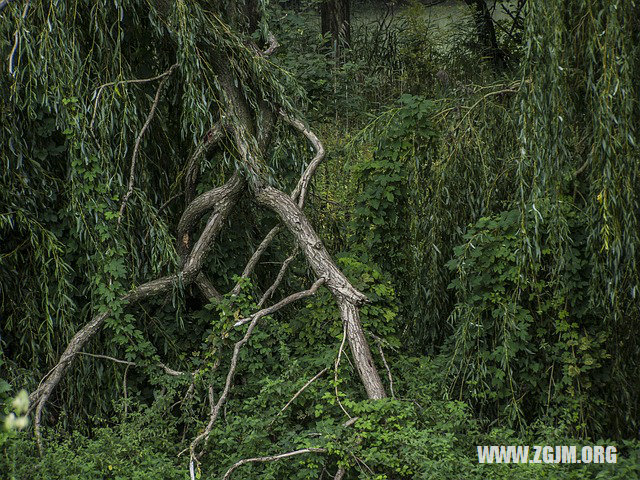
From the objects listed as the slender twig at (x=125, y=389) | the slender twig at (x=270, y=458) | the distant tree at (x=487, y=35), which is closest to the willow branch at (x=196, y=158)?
the slender twig at (x=125, y=389)

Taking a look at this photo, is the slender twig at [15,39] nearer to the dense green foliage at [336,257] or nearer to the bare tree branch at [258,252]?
the dense green foliage at [336,257]

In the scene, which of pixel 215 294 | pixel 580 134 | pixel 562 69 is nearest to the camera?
pixel 562 69

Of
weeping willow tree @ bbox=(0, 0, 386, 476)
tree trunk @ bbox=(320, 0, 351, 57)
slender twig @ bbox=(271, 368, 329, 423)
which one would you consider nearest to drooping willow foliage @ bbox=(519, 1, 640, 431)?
weeping willow tree @ bbox=(0, 0, 386, 476)

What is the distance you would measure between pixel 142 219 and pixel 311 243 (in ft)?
4.19

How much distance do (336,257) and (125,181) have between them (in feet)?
6.19

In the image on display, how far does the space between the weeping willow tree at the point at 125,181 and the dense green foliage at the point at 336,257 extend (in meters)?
0.03

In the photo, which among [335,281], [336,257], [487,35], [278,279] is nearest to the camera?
[335,281]

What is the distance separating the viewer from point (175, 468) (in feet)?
17.1

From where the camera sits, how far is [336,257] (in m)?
6.82

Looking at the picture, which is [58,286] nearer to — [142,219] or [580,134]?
[142,219]

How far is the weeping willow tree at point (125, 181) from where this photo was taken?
561 centimetres

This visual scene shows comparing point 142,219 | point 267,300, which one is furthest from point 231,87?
point 267,300

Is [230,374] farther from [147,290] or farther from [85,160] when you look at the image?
[85,160]

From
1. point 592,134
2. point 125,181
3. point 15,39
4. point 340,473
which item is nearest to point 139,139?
point 125,181
